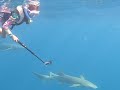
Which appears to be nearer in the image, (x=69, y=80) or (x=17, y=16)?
(x=17, y=16)

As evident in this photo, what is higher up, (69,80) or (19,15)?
(19,15)

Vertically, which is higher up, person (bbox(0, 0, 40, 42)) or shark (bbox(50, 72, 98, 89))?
person (bbox(0, 0, 40, 42))

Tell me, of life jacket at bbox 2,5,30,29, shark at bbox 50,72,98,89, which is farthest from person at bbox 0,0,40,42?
shark at bbox 50,72,98,89

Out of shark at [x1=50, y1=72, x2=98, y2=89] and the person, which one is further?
shark at [x1=50, y1=72, x2=98, y2=89]

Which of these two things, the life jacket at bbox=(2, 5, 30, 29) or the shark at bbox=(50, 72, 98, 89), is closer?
the life jacket at bbox=(2, 5, 30, 29)

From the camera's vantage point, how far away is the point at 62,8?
37.6m

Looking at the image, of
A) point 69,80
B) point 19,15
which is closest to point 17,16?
point 19,15

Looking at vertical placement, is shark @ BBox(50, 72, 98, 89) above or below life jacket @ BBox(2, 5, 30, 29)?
below

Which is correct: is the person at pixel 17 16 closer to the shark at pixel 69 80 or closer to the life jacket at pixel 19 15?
the life jacket at pixel 19 15

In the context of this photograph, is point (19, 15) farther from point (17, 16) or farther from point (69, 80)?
point (69, 80)

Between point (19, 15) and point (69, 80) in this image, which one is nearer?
point (19, 15)

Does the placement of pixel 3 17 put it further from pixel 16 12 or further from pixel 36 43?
pixel 36 43

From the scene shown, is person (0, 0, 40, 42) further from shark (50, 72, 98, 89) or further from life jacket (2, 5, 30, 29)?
shark (50, 72, 98, 89)

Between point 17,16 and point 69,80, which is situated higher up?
point 17,16
